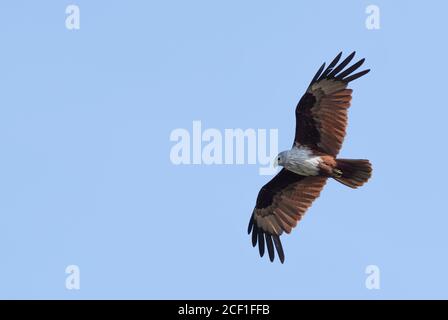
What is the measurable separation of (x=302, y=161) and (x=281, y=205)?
4.26 ft

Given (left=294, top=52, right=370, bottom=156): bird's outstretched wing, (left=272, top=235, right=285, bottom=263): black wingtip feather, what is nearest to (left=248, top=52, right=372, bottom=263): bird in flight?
(left=294, top=52, right=370, bottom=156): bird's outstretched wing

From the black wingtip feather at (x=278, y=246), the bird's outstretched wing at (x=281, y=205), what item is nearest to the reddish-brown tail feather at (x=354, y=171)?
the bird's outstretched wing at (x=281, y=205)

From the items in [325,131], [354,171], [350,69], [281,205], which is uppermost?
[350,69]

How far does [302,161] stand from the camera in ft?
56.4

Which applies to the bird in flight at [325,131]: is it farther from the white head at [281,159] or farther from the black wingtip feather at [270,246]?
the black wingtip feather at [270,246]

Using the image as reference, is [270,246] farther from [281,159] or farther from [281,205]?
[281,159]

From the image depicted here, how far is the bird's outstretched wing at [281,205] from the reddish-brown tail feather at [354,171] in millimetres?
1086

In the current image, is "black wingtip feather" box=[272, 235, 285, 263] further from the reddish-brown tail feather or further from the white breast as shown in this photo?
the reddish-brown tail feather

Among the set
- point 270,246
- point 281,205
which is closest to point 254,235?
point 270,246

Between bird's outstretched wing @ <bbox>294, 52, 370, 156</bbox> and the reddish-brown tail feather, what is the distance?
388 millimetres

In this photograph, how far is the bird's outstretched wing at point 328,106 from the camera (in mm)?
17016

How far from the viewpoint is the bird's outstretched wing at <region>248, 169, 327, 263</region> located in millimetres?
18062
